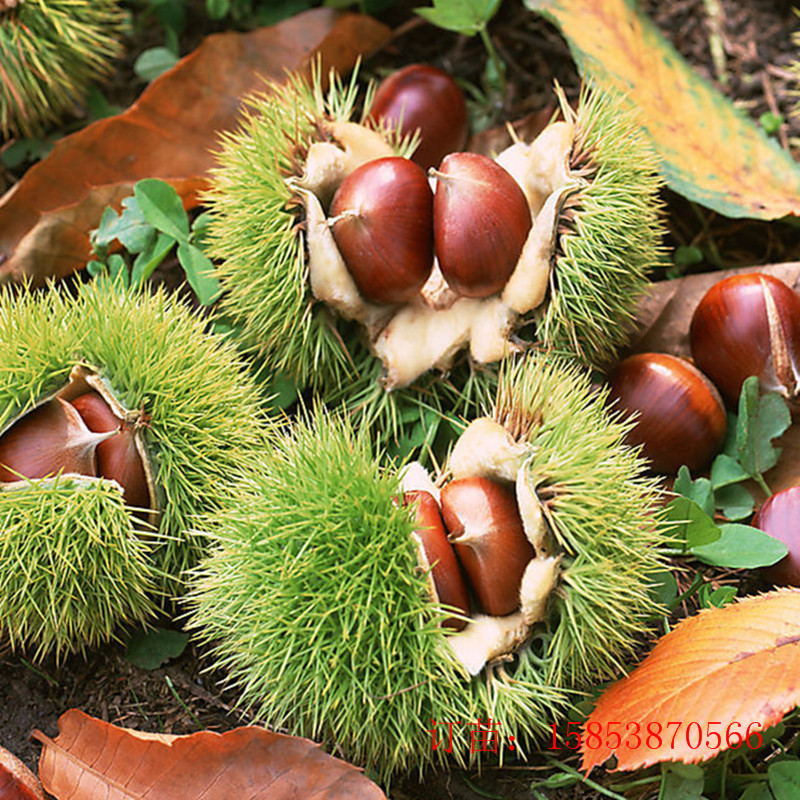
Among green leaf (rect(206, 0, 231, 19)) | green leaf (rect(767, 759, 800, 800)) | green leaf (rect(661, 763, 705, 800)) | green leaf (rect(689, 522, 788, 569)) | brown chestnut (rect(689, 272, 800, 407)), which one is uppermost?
green leaf (rect(206, 0, 231, 19))

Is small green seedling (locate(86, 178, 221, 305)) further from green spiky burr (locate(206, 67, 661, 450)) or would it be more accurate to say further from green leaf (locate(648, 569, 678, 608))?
green leaf (locate(648, 569, 678, 608))

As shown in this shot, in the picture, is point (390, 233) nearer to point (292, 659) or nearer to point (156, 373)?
point (156, 373)

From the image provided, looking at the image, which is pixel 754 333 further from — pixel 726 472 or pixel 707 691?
pixel 707 691

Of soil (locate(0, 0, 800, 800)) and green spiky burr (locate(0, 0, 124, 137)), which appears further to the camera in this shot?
green spiky burr (locate(0, 0, 124, 137))

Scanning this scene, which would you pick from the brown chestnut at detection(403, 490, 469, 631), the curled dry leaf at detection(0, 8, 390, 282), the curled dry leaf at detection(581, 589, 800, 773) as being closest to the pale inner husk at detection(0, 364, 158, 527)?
the brown chestnut at detection(403, 490, 469, 631)

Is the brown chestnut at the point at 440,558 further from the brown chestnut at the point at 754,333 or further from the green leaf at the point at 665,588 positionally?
the brown chestnut at the point at 754,333

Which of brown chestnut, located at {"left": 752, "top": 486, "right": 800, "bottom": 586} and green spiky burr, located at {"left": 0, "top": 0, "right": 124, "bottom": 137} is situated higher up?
green spiky burr, located at {"left": 0, "top": 0, "right": 124, "bottom": 137}

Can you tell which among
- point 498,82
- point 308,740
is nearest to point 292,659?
point 308,740
